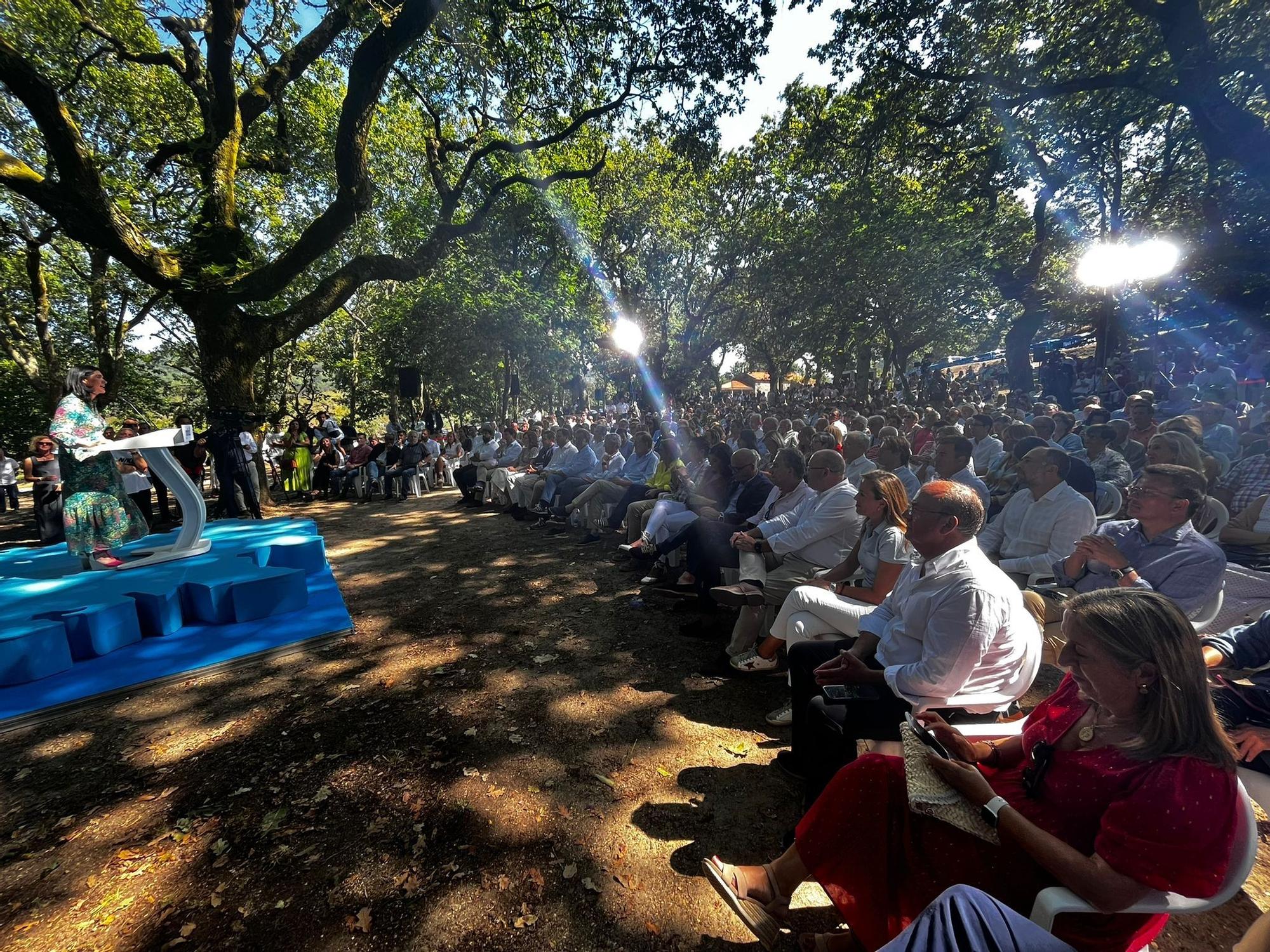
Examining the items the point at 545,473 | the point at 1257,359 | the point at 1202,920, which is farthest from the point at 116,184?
the point at 1257,359

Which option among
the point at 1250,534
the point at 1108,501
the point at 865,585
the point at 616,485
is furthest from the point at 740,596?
the point at 616,485

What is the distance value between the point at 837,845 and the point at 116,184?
37.5ft

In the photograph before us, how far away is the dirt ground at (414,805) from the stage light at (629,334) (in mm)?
18335

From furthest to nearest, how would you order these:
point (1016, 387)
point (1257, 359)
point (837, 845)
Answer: point (1016, 387) < point (1257, 359) < point (837, 845)

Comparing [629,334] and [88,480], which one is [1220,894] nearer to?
[88,480]

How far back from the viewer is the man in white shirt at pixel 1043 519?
3.49m

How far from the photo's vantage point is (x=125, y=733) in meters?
3.11

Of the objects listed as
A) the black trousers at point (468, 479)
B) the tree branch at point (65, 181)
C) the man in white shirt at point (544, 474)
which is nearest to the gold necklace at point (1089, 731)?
the man in white shirt at point (544, 474)

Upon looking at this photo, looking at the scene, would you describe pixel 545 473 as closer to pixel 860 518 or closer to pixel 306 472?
pixel 860 518

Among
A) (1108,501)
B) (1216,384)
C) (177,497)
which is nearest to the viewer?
(1108,501)

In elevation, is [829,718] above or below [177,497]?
below

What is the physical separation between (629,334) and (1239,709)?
821 inches

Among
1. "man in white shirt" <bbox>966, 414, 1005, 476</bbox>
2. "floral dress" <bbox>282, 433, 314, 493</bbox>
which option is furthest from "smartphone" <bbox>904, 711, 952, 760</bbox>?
"floral dress" <bbox>282, 433, 314, 493</bbox>

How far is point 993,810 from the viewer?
1.44 metres
